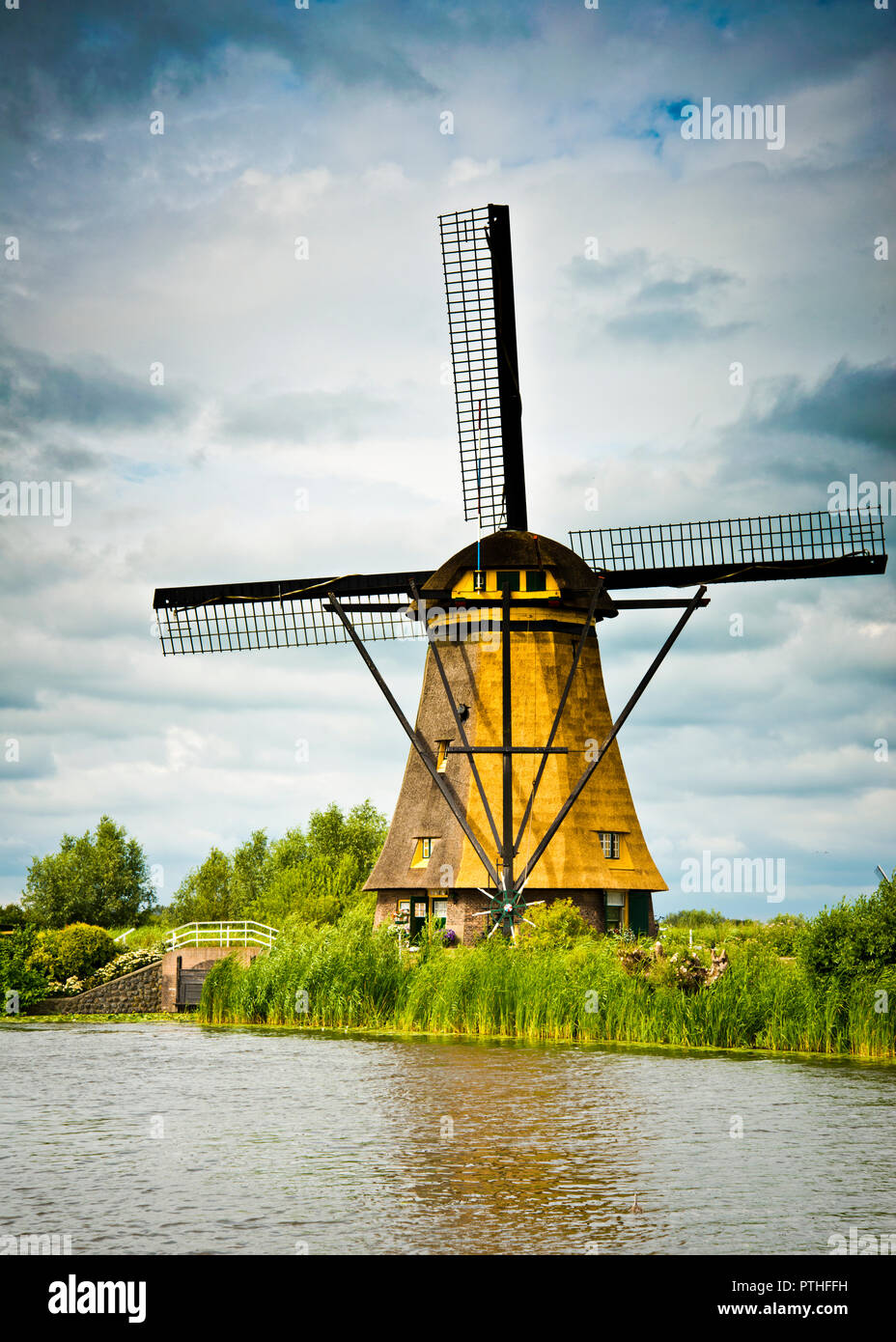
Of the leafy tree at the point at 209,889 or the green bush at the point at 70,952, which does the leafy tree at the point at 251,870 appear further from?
the green bush at the point at 70,952

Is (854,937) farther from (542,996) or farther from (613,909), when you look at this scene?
(613,909)

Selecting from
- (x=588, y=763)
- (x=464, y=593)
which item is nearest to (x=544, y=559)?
(x=464, y=593)

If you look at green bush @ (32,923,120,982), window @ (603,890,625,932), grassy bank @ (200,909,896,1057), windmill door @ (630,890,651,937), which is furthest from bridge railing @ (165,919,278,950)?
windmill door @ (630,890,651,937)

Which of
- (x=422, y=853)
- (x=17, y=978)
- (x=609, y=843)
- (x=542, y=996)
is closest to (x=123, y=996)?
(x=17, y=978)

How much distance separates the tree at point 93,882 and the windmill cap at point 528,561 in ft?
98.7

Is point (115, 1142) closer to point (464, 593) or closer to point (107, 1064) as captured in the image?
point (107, 1064)

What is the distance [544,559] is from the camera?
1151 inches

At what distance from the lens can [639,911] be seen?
30359 mm

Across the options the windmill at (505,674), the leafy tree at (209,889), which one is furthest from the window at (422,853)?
the leafy tree at (209,889)

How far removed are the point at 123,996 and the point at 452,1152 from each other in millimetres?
21770

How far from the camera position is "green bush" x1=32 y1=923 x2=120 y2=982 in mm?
32750
